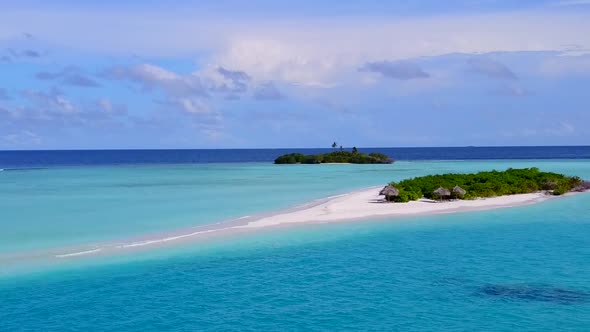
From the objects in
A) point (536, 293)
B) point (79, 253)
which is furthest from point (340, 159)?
point (536, 293)

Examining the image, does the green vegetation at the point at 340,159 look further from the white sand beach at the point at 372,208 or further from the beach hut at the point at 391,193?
the beach hut at the point at 391,193

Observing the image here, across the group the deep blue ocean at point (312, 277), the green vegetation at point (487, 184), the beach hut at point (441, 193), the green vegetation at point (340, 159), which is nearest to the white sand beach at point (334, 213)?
the beach hut at point (441, 193)

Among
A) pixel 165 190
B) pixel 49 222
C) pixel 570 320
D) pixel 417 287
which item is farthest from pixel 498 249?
A: pixel 165 190

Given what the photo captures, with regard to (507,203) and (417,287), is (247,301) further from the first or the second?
(507,203)

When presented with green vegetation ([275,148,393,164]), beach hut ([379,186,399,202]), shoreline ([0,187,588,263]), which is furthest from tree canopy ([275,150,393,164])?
beach hut ([379,186,399,202])

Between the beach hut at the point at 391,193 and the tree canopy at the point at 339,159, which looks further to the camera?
the tree canopy at the point at 339,159

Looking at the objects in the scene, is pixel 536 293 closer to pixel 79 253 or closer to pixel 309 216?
pixel 79 253
